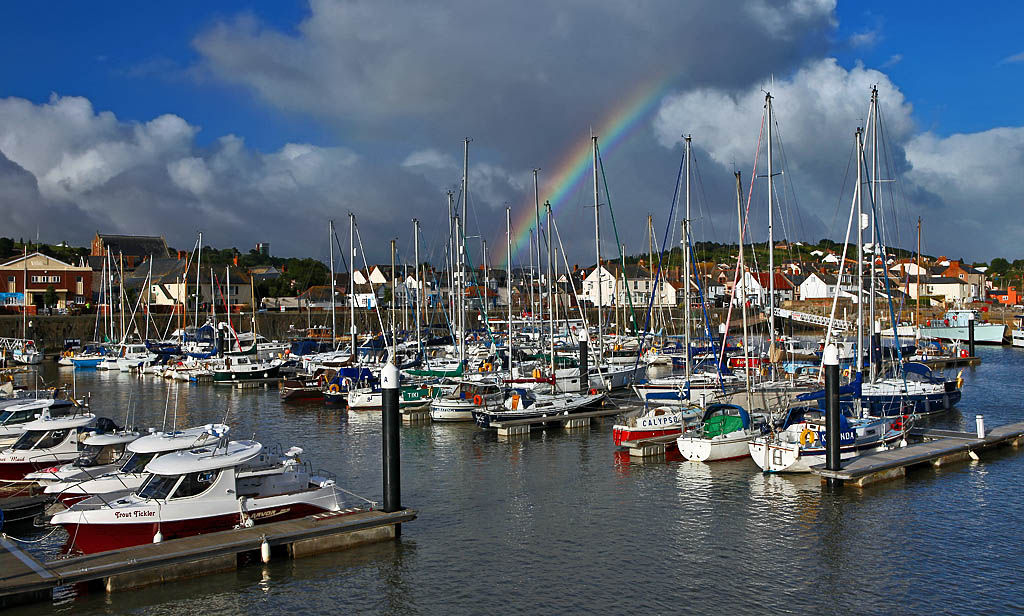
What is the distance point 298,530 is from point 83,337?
293 feet

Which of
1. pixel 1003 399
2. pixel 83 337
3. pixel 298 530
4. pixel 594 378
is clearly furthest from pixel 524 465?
pixel 83 337

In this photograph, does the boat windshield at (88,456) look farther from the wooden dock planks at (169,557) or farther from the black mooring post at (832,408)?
the black mooring post at (832,408)

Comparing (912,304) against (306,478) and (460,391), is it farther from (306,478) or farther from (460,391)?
(306,478)

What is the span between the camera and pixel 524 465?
31531 mm

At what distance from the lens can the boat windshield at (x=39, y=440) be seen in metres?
27.0

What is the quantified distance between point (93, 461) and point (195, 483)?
7.88 m

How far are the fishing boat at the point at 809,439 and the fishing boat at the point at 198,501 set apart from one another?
48.7 ft

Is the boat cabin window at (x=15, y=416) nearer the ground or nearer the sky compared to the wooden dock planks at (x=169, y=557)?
nearer the sky

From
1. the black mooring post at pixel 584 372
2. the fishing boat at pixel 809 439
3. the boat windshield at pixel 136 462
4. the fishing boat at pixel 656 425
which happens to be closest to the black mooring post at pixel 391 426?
the boat windshield at pixel 136 462

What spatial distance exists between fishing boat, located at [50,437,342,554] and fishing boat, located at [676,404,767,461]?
1412cm

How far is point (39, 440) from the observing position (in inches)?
1069

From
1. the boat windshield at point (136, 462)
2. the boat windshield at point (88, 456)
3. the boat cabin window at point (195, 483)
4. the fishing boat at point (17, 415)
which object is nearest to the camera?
the boat cabin window at point (195, 483)

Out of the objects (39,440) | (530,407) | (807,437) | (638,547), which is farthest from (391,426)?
(530,407)

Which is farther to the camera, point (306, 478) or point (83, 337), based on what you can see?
point (83, 337)
